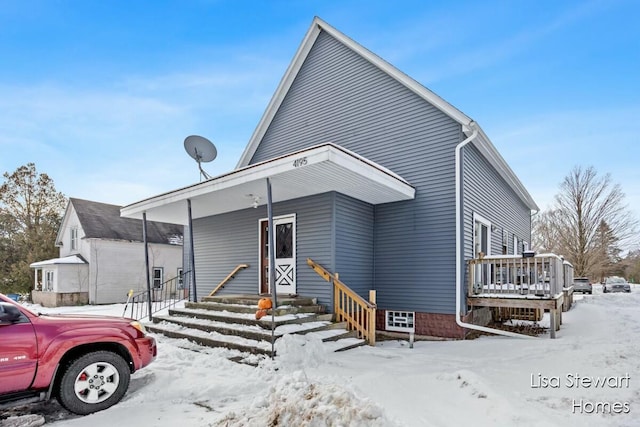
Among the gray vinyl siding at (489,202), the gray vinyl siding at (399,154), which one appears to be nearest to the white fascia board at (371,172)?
the gray vinyl siding at (399,154)

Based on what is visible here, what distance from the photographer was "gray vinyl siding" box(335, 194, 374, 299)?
27.8 feet

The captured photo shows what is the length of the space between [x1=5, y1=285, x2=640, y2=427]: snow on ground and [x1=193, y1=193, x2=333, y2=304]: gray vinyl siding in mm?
2244

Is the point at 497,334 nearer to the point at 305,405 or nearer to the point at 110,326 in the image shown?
the point at 305,405

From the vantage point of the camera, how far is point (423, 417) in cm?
362

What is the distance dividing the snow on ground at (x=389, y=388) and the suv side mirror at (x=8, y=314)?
3.77 feet

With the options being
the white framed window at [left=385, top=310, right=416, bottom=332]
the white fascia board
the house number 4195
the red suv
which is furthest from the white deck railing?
the red suv

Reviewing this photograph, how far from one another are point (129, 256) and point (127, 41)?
1357cm

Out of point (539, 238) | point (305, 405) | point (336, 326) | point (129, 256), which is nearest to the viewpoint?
point (305, 405)

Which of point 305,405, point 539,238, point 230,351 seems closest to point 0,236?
point 230,351

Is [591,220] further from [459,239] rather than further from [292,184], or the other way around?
[292,184]

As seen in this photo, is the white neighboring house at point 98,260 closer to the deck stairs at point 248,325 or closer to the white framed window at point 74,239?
the white framed window at point 74,239

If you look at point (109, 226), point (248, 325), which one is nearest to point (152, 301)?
point (248, 325)

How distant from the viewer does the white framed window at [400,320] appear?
898cm

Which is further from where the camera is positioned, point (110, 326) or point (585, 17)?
point (585, 17)
